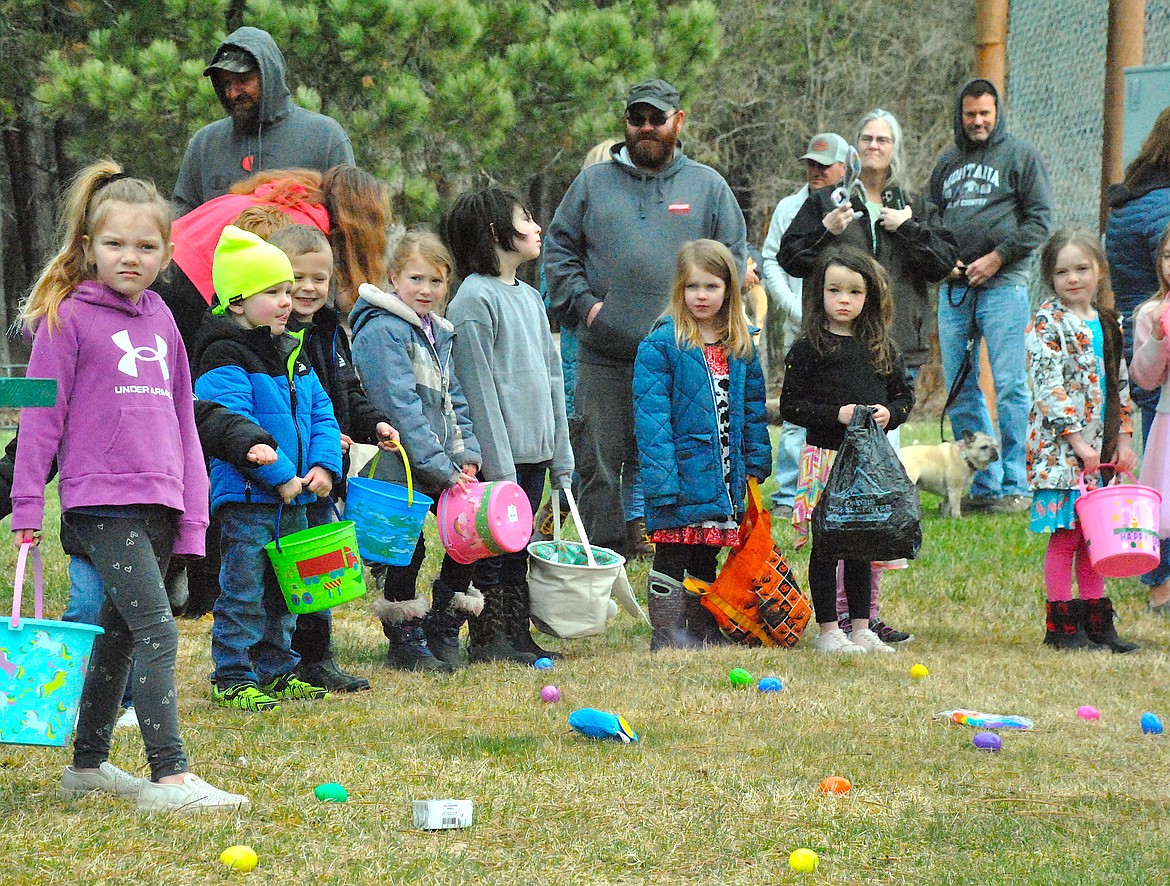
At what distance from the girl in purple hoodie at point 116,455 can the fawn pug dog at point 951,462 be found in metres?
6.22

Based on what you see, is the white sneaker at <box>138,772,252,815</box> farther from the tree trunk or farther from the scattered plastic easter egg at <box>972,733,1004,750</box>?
the tree trunk

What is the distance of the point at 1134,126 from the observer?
336 inches

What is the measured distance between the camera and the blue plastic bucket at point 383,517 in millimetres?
5285

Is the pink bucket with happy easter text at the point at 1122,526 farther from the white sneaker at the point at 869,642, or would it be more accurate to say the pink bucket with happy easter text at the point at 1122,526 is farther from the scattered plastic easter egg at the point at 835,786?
the scattered plastic easter egg at the point at 835,786

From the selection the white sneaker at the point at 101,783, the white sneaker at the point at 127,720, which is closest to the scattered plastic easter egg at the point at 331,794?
the white sneaker at the point at 101,783

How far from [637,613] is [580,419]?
1279mm

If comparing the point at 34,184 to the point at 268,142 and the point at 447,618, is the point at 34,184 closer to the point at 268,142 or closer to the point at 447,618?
the point at 268,142

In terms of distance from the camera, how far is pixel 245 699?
4.94m

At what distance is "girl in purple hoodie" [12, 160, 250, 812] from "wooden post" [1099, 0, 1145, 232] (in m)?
7.62

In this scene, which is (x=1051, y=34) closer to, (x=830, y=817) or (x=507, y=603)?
(x=507, y=603)

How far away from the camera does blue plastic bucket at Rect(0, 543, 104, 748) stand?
350cm

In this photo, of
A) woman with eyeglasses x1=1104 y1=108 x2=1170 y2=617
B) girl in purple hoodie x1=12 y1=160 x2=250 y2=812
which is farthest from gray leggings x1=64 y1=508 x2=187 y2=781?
woman with eyeglasses x1=1104 y1=108 x2=1170 y2=617

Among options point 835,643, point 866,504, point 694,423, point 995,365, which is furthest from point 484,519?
point 995,365

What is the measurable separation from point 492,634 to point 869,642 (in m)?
1.53
